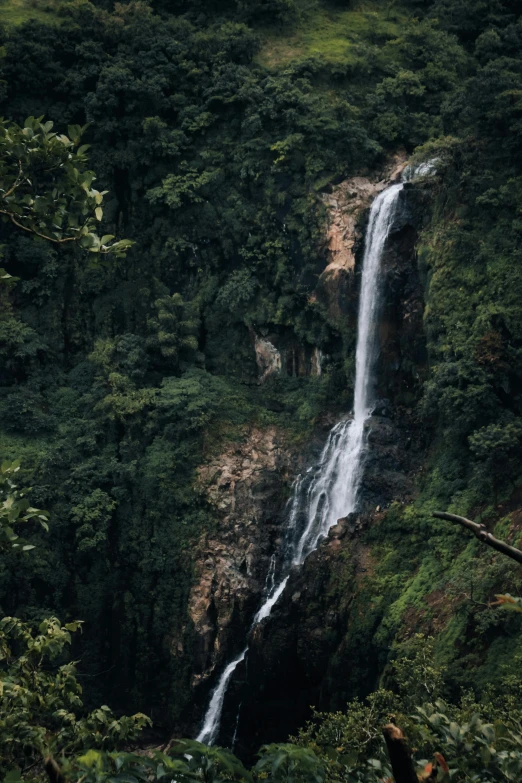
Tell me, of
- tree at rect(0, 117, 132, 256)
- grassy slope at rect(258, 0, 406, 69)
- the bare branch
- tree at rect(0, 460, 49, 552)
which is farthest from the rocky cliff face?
the bare branch

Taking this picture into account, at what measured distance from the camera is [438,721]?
15.0ft

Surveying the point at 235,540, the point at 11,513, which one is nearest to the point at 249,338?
the point at 235,540

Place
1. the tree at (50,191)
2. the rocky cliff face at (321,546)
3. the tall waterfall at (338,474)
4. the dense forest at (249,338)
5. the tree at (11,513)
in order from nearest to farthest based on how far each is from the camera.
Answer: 1. the tree at (11,513)
2. the tree at (50,191)
3. the dense forest at (249,338)
4. the rocky cliff face at (321,546)
5. the tall waterfall at (338,474)

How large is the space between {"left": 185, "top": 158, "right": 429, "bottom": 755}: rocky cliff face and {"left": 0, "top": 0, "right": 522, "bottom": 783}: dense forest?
8 cm

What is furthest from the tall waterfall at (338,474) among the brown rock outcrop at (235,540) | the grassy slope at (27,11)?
the grassy slope at (27,11)

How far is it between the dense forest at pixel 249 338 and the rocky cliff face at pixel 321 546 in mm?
82

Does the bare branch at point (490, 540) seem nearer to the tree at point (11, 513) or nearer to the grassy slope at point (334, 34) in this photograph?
the tree at point (11, 513)

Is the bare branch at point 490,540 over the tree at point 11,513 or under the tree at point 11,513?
over

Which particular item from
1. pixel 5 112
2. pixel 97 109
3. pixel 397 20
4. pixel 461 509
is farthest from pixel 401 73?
pixel 461 509

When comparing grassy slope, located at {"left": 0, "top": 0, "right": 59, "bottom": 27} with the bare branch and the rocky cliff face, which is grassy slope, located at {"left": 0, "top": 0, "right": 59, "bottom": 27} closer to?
the rocky cliff face

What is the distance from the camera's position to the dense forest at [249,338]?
1462cm

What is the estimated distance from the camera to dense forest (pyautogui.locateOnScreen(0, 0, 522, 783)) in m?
14.6

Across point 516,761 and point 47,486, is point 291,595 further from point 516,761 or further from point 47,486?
point 516,761

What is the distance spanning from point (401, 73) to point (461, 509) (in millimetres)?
10992
